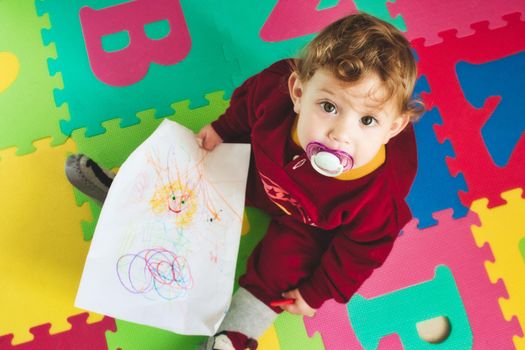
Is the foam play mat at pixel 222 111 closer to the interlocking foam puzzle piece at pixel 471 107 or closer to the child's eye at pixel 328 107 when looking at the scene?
the interlocking foam puzzle piece at pixel 471 107

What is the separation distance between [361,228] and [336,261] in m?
0.09

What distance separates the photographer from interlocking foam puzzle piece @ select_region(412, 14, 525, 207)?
891 millimetres

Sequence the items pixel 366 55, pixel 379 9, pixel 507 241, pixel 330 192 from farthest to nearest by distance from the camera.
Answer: pixel 379 9 → pixel 507 241 → pixel 330 192 → pixel 366 55

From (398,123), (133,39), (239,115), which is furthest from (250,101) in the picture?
(133,39)

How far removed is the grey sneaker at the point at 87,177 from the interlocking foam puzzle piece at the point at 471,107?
2.26 feet

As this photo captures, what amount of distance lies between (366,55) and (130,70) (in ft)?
2.01

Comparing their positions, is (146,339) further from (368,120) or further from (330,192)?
(368,120)

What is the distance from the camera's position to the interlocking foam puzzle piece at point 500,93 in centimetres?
92

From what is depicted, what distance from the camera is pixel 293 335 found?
822 millimetres

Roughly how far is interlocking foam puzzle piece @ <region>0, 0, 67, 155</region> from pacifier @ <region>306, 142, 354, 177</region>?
0.61 metres

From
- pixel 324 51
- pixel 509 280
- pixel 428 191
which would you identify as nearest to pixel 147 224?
pixel 324 51

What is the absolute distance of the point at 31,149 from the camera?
2.92 feet

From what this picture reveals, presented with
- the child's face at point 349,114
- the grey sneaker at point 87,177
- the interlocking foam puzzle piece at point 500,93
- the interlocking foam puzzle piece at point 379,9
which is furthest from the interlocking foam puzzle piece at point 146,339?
the interlocking foam puzzle piece at point 379,9

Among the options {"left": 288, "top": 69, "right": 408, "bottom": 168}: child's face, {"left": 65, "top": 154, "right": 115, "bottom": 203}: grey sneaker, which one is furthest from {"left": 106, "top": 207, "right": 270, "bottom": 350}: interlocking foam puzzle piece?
{"left": 288, "top": 69, "right": 408, "bottom": 168}: child's face
